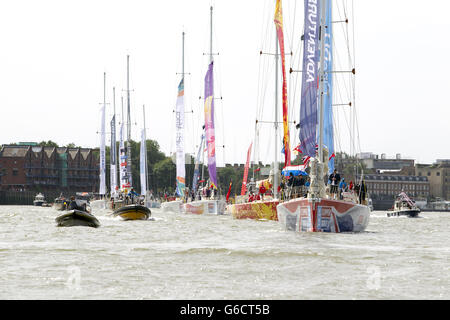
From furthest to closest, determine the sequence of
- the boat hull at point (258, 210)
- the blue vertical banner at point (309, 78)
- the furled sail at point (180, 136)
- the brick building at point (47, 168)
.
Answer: the brick building at point (47, 168)
the furled sail at point (180, 136)
the boat hull at point (258, 210)
the blue vertical banner at point (309, 78)

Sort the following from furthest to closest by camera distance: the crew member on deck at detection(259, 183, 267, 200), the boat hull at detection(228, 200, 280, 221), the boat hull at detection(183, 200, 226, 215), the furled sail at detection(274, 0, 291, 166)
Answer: the boat hull at detection(183, 200, 226, 215) < the crew member on deck at detection(259, 183, 267, 200) < the furled sail at detection(274, 0, 291, 166) < the boat hull at detection(228, 200, 280, 221)

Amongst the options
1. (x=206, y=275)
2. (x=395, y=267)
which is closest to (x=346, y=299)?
(x=206, y=275)

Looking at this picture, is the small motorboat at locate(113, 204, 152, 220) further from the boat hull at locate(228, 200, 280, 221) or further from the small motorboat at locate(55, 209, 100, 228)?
the small motorboat at locate(55, 209, 100, 228)

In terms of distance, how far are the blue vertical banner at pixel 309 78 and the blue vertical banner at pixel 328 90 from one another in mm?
557

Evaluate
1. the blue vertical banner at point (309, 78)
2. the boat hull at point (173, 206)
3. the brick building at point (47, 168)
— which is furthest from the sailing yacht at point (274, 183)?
the brick building at point (47, 168)

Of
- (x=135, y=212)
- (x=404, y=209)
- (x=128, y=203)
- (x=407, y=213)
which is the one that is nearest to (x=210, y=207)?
(x=128, y=203)

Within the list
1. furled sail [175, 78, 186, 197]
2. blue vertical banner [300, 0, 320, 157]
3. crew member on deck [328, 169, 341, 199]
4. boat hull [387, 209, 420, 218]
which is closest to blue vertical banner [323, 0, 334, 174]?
blue vertical banner [300, 0, 320, 157]

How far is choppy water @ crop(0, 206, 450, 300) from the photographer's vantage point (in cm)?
1581

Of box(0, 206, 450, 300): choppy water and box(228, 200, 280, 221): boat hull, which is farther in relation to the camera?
box(228, 200, 280, 221): boat hull

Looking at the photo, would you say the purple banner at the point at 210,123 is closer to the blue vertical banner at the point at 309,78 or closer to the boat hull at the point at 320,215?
the blue vertical banner at the point at 309,78

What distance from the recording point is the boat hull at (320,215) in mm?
28266

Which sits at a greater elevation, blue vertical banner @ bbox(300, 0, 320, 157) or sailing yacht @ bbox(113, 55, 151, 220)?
blue vertical banner @ bbox(300, 0, 320, 157)

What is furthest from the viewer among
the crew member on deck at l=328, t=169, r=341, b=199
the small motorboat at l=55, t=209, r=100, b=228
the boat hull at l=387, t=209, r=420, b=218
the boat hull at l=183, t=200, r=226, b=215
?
the boat hull at l=387, t=209, r=420, b=218
